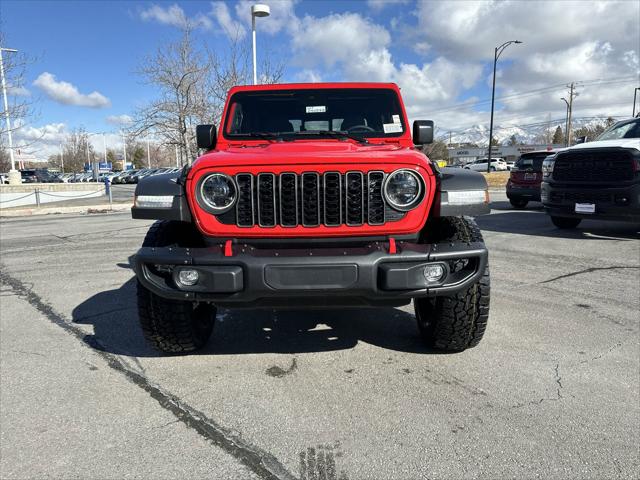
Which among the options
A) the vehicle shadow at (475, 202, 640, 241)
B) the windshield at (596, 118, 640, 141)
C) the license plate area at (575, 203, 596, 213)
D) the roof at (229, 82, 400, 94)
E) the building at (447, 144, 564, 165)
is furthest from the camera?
the building at (447, 144, 564, 165)

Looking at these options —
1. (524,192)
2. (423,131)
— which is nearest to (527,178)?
(524,192)

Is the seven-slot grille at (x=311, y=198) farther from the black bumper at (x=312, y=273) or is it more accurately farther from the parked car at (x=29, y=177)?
the parked car at (x=29, y=177)

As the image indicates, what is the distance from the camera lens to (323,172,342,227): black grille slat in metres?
2.69

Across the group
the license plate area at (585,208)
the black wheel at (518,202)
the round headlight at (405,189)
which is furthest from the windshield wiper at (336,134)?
the black wheel at (518,202)

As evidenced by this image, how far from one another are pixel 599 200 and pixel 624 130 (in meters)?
2.05

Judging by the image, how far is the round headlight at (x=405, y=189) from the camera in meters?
2.74

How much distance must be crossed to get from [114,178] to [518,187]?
139 ft

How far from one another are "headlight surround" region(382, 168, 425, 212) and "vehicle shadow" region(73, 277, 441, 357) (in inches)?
46.6

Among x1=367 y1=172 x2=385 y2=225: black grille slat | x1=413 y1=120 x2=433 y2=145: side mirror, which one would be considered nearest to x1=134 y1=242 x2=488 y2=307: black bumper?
x1=367 y1=172 x2=385 y2=225: black grille slat

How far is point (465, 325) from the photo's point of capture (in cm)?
300

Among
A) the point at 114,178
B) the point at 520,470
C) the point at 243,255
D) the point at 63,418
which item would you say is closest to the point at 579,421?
the point at 520,470

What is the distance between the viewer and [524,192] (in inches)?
468

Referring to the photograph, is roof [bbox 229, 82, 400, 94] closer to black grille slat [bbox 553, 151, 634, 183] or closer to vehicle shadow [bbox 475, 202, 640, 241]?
black grille slat [bbox 553, 151, 634, 183]

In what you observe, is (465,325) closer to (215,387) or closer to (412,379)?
(412,379)
